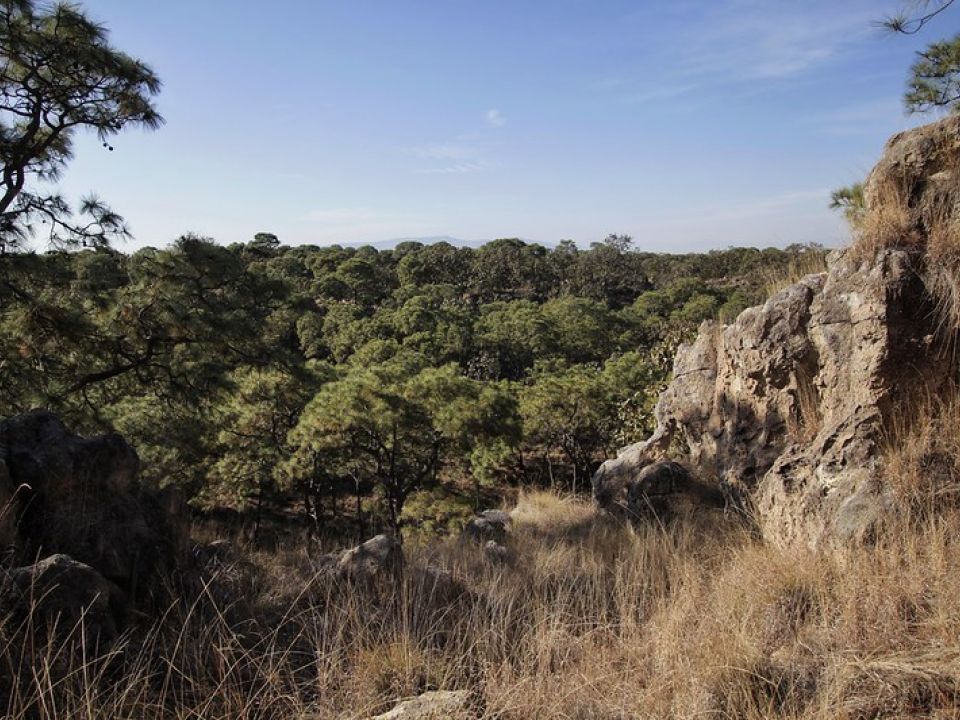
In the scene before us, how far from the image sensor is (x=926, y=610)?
7.63 feet

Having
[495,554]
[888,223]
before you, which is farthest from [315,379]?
[888,223]

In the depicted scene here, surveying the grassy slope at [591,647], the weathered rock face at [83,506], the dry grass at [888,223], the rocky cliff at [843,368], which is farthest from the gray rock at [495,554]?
the dry grass at [888,223]

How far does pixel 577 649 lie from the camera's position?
2.48 meters

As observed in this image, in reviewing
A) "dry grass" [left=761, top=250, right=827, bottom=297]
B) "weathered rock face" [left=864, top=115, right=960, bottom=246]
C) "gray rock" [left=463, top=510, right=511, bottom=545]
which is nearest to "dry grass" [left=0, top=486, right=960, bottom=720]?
"weathered rock face" [left=864, top=115, right=960, bottom=246]

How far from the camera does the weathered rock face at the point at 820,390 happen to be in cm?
375

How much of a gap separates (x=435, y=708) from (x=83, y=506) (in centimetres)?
225

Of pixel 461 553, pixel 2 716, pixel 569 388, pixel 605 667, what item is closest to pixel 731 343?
pixel 461 553

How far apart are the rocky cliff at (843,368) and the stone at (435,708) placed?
224 cm

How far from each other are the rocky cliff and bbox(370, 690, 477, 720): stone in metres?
2.24

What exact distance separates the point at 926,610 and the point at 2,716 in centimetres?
317

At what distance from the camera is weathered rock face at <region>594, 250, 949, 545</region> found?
375 cm

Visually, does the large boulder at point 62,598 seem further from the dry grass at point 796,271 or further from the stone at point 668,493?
the dry grass at point 796,271

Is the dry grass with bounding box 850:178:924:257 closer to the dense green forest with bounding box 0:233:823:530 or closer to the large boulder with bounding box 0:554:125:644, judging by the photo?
the dense green forest with bounding box 0:233:823:530

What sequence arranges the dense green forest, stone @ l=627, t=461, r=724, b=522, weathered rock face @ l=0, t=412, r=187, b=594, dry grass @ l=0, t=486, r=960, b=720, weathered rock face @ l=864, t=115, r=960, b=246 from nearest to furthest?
dry grass @ l=0, t=486, r=960, b=720
weathered rock face @ l=0, t=412, r=187, b=594
weathered rock face @ l=864, t=115, r=960, b=246
stone @ l=627, t=461, r=724, b=522
the dense green forest
